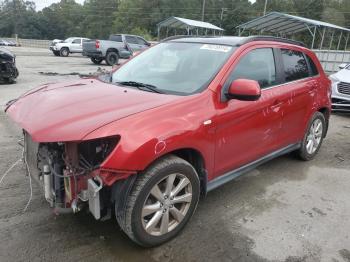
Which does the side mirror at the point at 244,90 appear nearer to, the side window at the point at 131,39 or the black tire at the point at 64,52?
the side window at the point at 131,39

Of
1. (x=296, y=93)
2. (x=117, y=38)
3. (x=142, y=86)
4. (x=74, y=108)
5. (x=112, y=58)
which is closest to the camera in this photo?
(x=74, y=108)

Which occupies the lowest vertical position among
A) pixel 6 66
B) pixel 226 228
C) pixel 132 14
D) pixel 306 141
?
pixel 226 228

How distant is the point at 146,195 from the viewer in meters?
2.70

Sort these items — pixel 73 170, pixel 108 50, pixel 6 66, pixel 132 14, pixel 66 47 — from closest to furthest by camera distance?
pixel 73 170 → pixel 6 66 → pixel 108 50 → pixel 66 47 → pixel 132 14

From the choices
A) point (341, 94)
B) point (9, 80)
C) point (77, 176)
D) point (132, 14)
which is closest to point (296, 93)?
point (77, 176)

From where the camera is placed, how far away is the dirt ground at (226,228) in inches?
115

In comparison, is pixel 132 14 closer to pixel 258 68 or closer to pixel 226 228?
pixel 258 68

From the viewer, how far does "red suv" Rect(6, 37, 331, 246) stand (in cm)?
259

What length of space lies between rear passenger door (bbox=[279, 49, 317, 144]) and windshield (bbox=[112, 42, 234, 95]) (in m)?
1.08

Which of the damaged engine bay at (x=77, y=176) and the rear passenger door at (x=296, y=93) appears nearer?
the damaged engine bay at (x=77, y=176)

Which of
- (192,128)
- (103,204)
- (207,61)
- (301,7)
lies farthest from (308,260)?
(301,7)

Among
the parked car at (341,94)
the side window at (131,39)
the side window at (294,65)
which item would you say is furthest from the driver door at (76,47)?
the side window at (294,65)

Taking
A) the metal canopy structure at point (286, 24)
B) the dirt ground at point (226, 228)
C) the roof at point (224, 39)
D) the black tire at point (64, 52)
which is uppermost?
the metal canopy structure at point (286, 24)

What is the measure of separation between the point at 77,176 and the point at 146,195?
545 millimetres
